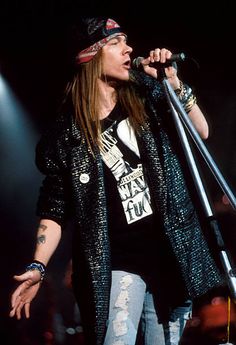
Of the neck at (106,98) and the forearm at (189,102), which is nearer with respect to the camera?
the forearm at (189,102)

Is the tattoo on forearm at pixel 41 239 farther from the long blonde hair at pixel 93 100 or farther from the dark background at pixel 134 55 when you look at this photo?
the dark background at pixel 134 55

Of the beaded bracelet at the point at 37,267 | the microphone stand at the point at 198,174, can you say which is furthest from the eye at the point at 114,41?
the beaded bracelet at the point at 37,267

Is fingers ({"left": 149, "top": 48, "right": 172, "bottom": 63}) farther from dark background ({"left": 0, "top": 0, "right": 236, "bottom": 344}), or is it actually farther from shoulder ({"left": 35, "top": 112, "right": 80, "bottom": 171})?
dark background ({"left": 0, "top": 0, "right": 236, "bottom": 344})

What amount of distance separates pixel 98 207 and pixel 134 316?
499 millimetres

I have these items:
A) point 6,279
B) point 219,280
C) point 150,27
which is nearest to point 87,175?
point 219,280

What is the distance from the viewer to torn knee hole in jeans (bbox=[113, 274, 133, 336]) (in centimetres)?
195

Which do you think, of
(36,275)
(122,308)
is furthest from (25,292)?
(122,308)

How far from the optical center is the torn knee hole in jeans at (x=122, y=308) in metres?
1.95

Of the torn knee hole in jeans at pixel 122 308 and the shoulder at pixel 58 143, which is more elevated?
the shoulder at pixel 58 143

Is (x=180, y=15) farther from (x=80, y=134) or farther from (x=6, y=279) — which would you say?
(x=6, y=279)

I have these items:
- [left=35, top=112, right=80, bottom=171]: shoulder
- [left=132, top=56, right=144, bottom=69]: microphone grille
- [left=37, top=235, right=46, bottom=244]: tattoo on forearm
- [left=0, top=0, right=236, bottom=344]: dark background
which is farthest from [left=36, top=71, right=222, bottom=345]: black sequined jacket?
[left=0, top=0, right=236, bottom=344]: dark background

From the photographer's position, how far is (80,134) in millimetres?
2299

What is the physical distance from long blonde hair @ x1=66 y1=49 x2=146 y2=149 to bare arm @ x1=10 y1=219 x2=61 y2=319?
17.9 inches

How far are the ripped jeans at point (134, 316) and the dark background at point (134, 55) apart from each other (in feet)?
5.83
